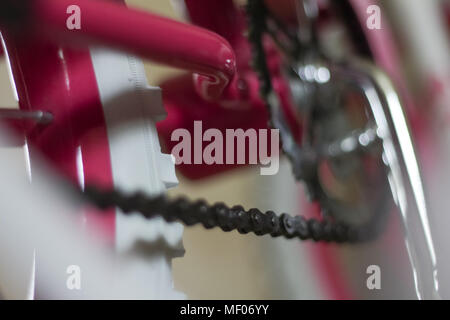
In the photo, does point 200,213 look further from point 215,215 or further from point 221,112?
point 221,112

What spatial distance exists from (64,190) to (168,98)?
15 cm

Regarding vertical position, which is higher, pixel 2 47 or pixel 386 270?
pixel 2 47

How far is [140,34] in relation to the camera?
0.27 metres

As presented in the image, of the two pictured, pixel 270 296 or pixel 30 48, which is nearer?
pixel 30 48

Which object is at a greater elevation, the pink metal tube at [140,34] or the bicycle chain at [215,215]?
the pink metal tube at [140,34]

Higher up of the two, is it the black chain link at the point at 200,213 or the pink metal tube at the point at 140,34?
the pink metal tube at the point at 140,34

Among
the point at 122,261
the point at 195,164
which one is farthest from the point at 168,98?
the point at 122,261

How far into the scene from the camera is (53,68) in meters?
0.31

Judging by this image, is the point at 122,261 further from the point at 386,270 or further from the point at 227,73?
the point at 386,270

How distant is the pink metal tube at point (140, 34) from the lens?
10.0 inches

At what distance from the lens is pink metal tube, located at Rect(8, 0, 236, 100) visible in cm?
25

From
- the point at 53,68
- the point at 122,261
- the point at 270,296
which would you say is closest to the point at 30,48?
the point at 53,68

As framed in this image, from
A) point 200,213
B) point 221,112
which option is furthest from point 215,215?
point 221,112

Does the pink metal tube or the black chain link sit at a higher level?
the pink metal tube
